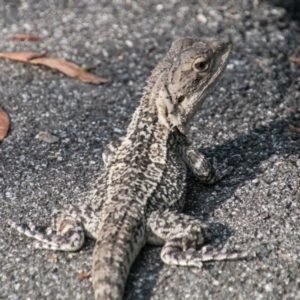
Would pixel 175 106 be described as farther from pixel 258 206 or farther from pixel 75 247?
pixel 75 247

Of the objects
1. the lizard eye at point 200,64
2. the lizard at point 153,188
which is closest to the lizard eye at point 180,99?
the lizard at point 153,188

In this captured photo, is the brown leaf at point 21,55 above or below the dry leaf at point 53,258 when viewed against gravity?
below

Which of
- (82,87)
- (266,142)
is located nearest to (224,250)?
(266,142)

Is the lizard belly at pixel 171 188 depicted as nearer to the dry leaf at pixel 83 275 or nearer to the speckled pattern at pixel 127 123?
the speckled pattern at pixel 127 123

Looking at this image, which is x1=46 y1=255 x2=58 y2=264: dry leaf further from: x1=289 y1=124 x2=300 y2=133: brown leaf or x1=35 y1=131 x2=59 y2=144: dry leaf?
x1=289 y1=124 x2=300 y2=133: brown leaf

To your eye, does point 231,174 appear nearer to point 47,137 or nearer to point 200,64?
point 200,64
